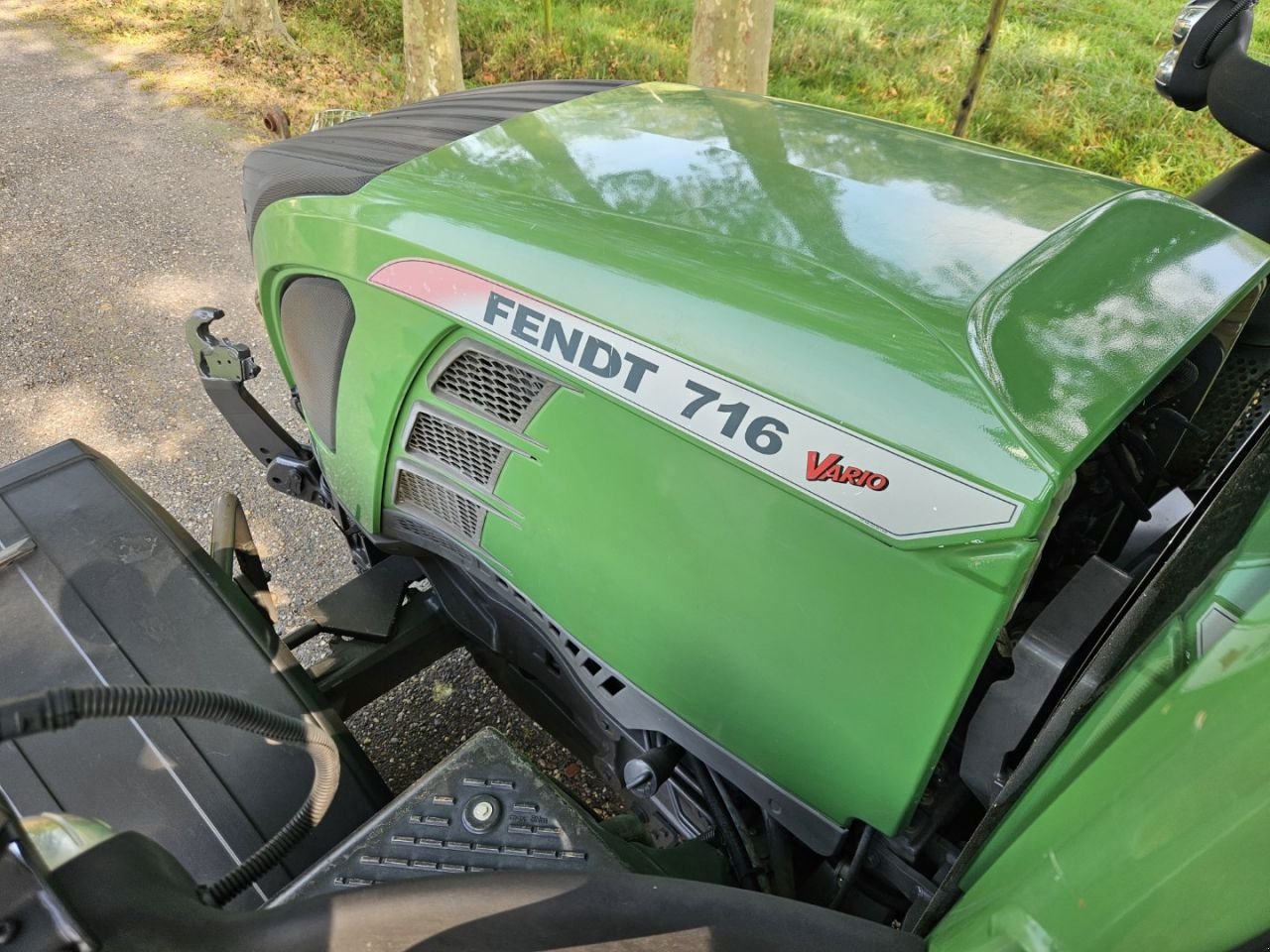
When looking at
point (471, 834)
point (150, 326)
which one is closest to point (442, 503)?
point (471, 834)

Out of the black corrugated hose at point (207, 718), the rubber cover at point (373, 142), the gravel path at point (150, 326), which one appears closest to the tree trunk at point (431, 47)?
the gravel path at point (150, 326)

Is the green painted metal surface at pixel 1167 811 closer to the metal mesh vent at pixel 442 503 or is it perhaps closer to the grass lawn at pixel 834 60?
the metal mesh vent at pixel 442 503

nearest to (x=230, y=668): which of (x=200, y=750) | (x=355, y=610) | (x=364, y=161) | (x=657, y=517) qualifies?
(x=200, y=750)

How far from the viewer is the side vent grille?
138cm

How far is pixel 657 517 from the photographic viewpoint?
4.14ft

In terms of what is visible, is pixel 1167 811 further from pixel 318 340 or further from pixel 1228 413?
pixel 318 340

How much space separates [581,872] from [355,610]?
1220 mm

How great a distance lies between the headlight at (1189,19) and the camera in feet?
6.15

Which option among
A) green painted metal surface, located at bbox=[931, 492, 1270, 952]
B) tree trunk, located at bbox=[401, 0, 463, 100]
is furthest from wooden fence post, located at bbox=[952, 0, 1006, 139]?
green painted metal surface, located at bbox=[931, 492, 1270, 952]

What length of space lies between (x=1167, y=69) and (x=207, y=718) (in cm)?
228

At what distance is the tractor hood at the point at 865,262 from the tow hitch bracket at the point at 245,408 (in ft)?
2.11

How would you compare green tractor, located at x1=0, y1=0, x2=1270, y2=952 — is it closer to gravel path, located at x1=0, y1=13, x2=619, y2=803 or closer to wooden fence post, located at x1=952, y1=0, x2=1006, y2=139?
gravel path, located at x1=0, y1=13, x2=619, y2=803

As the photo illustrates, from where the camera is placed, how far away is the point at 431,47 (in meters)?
5.36

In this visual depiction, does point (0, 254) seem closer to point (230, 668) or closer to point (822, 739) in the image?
point (230, 668)
